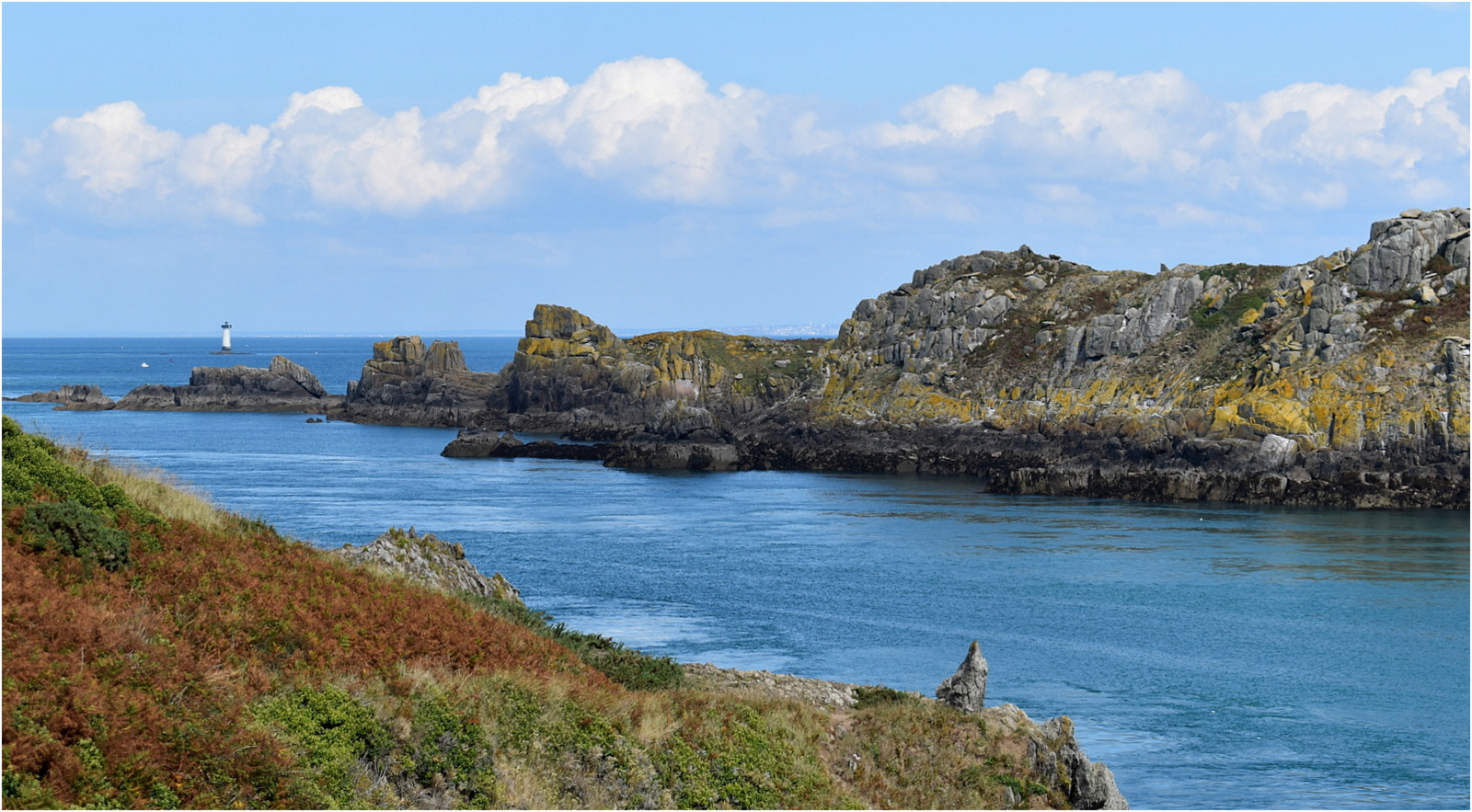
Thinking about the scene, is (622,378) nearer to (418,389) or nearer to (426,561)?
(418,389)

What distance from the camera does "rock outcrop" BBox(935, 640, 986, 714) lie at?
2347 cm

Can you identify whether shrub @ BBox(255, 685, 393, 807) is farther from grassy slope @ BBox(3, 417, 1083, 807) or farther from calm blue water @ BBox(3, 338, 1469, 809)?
calm blue water @ BBox(3, 338, 1469, 809)

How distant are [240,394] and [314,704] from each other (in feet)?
510

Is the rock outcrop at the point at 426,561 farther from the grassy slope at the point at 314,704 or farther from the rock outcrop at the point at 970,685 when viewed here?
the rock outcrop at the point at 970,685

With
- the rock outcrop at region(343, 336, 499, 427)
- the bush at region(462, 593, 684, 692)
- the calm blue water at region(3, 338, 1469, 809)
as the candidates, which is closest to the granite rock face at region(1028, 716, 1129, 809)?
the calm blue water at region(3, 338, 1469, 809)

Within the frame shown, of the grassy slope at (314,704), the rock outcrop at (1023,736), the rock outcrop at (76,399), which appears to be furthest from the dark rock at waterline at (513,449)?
the grassy slope at (314,704)

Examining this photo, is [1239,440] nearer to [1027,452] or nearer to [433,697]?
[1027,452]

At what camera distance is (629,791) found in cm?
1691

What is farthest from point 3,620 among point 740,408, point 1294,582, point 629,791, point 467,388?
point 467,388

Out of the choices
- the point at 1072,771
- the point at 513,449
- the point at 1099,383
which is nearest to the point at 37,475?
the point at 1072,771

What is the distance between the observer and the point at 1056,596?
51719 millimetres

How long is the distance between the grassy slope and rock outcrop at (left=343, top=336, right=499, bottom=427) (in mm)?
119523

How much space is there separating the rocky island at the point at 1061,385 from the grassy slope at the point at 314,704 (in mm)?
65623

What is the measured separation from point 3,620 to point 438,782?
16.2 feet
